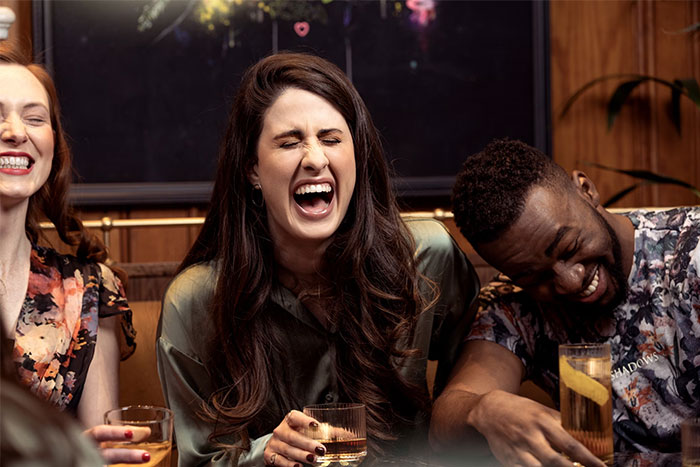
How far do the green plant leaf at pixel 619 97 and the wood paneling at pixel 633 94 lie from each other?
19 cm

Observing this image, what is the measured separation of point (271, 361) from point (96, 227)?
1.36 metres

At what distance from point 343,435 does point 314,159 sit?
26.3 inches

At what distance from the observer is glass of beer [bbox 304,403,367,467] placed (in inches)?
53.1

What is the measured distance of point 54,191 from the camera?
2197mm

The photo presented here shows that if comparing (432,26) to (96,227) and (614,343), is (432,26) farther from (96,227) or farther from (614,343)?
(614,343)

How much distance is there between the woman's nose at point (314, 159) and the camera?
1812 millimetres

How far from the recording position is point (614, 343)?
187cm

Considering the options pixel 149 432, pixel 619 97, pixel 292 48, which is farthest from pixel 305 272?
pixel 619 97

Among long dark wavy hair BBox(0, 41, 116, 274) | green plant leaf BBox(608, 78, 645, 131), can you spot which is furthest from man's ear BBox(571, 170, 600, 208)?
green plant leaf BBox(608, 78, 645, 131)

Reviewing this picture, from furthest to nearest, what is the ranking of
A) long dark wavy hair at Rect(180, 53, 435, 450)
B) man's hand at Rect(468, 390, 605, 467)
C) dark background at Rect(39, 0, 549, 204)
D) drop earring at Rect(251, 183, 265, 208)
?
dark background at Rect(39, 0, 549, 204) < drop earring at Rect(251, 183, 265, 208) < long dark wavy hair at Rect(180, 53, 435, 450) < man's hand at Rect(468, 390, 605, 467)

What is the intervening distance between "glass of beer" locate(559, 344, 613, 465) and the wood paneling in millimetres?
2428

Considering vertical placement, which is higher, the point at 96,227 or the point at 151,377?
the point at 96,227

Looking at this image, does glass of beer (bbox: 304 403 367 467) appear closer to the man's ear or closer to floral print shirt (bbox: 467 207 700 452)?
floral print shirt (bbox: 467 207 700 452)

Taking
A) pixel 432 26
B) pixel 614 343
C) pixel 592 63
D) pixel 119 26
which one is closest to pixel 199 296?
pixel 614 343
